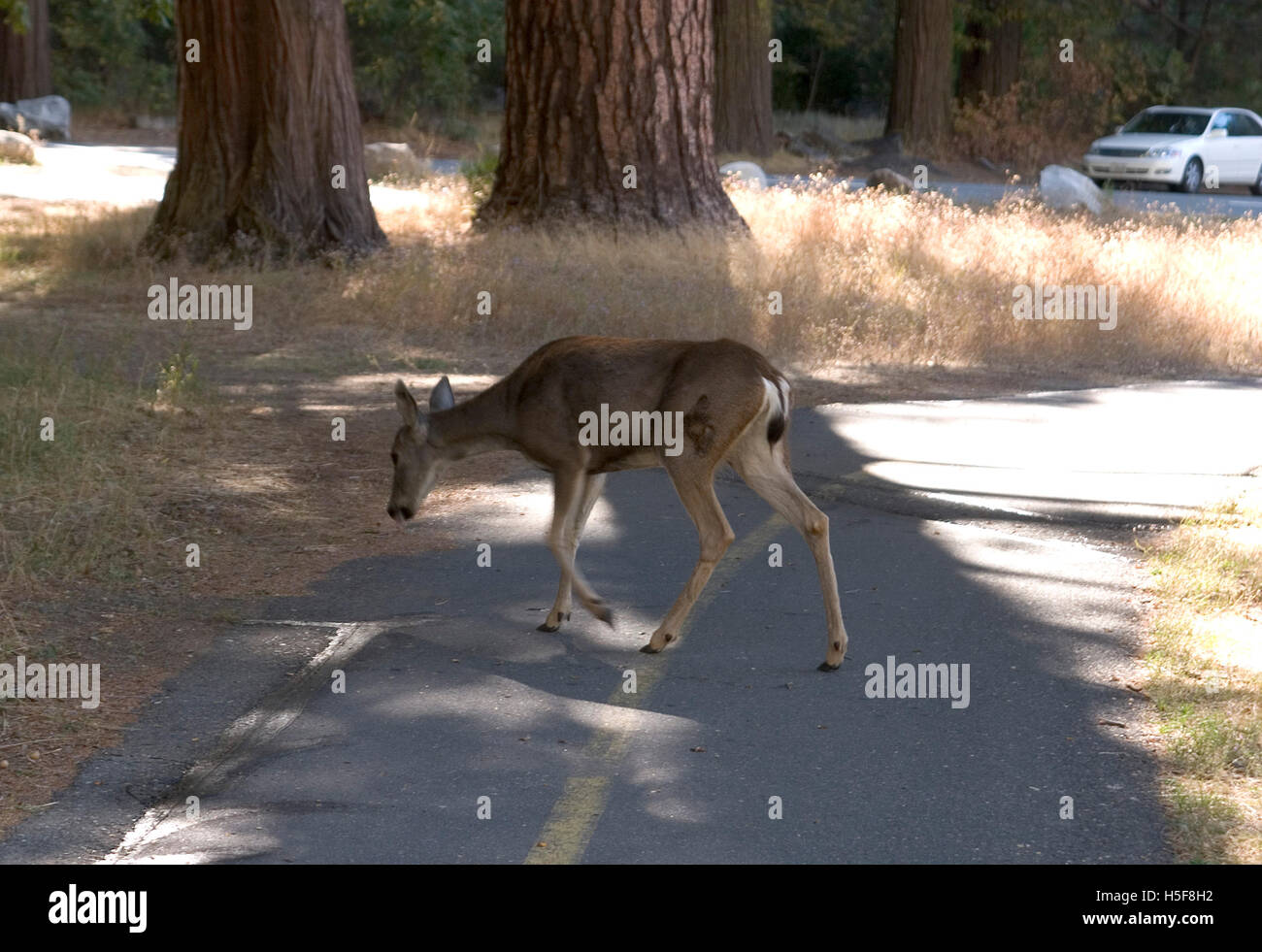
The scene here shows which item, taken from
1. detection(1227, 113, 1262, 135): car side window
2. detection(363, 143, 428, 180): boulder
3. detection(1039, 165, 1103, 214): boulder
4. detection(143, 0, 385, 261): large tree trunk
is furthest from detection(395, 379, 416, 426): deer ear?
detection(1227, 113, 1262, 135): car side window

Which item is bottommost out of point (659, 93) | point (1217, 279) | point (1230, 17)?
point (1217, 279)

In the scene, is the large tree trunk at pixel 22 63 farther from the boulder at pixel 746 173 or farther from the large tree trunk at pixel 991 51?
the large tree trunk at pixel 991 51

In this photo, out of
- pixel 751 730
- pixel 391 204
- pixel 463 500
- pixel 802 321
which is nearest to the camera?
pixel 751 730

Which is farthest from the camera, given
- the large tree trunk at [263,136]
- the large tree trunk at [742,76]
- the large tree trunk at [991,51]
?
the large tree trunk at [991,51]

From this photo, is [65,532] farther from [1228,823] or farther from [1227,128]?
[1227,128]

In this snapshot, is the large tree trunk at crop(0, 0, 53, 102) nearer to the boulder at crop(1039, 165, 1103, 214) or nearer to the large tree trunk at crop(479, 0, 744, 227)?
the large tree trunk at crop(479, 0, 744, 227)

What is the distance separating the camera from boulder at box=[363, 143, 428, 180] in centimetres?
2772

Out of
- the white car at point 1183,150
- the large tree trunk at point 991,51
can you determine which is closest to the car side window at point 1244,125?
the white car at point 1183,150

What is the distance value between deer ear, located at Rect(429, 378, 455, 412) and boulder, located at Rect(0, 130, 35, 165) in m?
23.7

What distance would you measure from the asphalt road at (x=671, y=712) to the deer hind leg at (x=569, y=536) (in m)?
0.18

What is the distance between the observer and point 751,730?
6059mm

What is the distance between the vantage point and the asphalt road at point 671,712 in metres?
5.09

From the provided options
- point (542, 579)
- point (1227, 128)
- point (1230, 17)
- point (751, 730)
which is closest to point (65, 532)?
point (542, 579)

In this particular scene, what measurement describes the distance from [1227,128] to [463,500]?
29.0 meters
